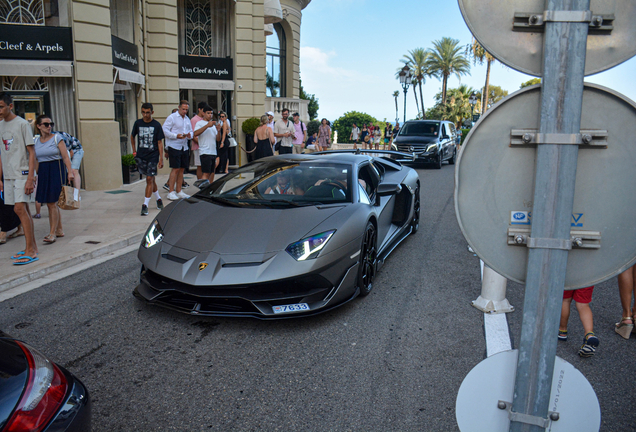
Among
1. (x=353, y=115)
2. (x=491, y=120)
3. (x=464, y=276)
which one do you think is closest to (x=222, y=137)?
(x=464, y=276)

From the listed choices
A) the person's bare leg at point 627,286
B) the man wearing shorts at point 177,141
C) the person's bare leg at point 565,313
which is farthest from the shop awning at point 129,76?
the person's bare leg at point 627,286

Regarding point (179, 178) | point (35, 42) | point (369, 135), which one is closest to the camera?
point (179, 178)

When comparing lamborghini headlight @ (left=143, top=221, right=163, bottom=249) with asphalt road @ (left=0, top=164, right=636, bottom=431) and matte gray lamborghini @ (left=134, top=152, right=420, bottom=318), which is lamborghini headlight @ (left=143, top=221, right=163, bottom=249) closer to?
matte gray lamborghini @ (left=134, top=152, right=420, bottom=318)

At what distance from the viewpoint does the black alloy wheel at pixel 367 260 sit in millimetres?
4746

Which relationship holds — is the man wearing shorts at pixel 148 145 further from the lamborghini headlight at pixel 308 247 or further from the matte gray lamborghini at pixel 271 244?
the lamborghini headlight at pixel 308 247

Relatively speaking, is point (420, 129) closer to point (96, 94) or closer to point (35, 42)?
point (96, 94)

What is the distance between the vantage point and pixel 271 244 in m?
4.19

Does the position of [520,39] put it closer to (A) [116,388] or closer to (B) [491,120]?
(B) [491,120]

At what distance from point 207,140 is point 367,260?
6.68 m

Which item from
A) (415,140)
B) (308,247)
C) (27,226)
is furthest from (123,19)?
(308,247)

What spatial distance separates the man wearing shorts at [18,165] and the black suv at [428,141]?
49.4ft

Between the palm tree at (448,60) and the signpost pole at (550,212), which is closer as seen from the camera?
the signpost pole at (550,212)

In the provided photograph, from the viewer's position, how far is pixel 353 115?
172ft

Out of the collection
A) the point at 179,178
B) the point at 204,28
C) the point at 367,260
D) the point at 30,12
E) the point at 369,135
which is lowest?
the point at 367,260
